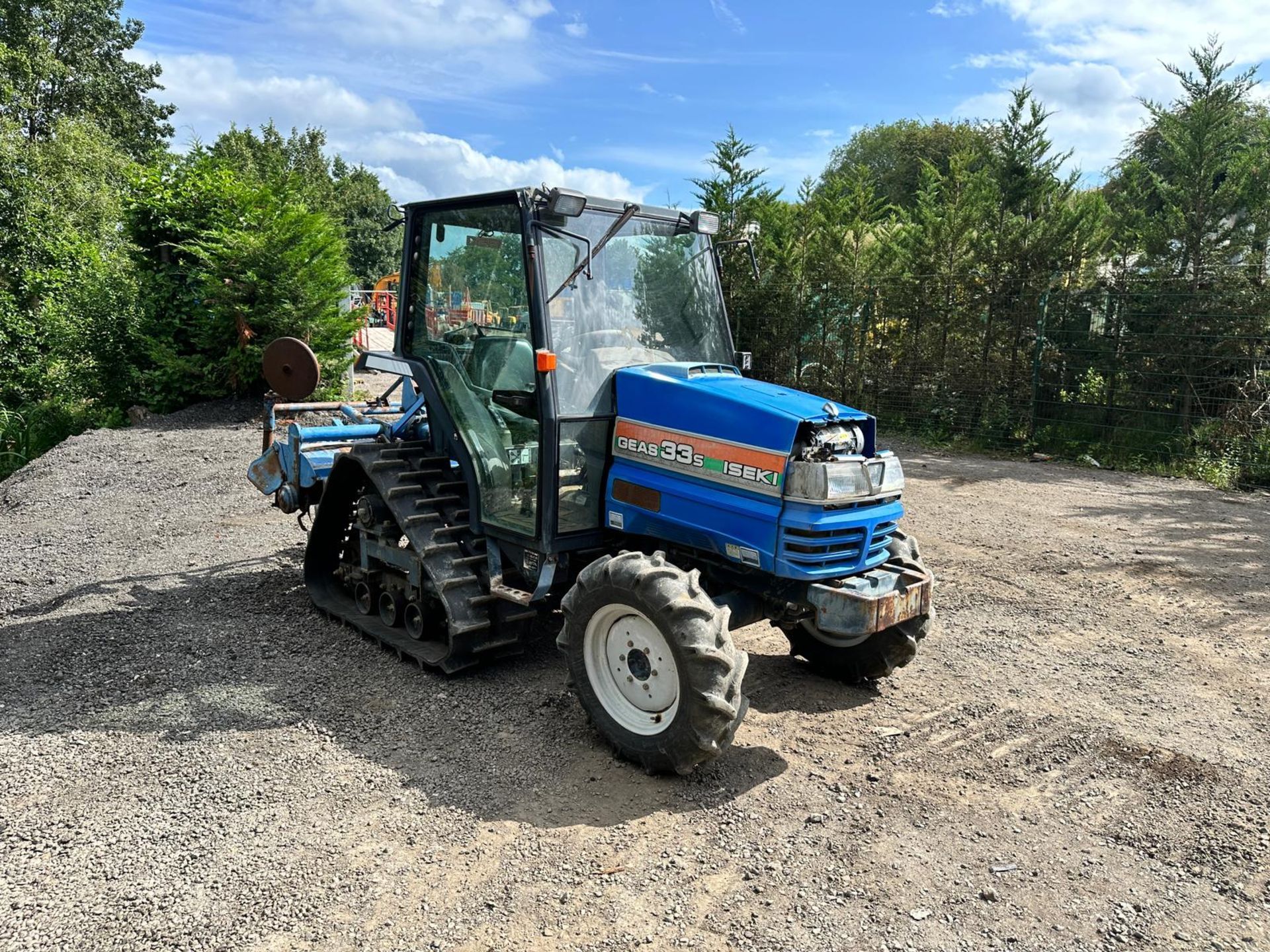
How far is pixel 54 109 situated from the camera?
105ft

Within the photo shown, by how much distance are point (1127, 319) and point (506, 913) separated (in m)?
12.0

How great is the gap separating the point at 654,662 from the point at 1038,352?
1068 centimetres

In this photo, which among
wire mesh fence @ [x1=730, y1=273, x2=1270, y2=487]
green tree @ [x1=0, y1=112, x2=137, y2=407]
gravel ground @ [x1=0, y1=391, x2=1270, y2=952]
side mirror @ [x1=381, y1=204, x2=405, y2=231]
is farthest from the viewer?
green tree @ [x1=0, y1=112, x2=137, y2=407]

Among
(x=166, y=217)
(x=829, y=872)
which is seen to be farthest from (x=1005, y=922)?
(x=166, y=217)

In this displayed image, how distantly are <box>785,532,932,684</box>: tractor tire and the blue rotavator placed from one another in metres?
0.02

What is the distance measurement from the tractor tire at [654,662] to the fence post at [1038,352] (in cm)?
1047

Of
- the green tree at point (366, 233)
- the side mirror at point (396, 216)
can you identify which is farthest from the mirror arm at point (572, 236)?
the green tree at point (366, 233)

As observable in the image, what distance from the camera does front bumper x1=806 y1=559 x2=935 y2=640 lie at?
13.2 feet

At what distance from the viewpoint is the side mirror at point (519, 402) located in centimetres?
460

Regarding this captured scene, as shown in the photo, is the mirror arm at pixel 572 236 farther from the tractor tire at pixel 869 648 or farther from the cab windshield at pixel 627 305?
the tractor tire at pixel 869 648

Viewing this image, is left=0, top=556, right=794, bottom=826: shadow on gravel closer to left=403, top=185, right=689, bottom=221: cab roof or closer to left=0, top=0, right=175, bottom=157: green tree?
left=403, top=185, right=689, bottom=221: cab roof

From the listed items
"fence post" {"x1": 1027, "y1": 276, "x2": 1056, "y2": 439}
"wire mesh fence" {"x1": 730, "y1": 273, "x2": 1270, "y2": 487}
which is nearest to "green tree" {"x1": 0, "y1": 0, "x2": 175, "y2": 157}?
"wire mesh fence" {"x1": 730, "y1": 273, "x2": 1270, "y2": 487}

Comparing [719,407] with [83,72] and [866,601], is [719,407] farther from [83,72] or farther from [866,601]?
[83,72]

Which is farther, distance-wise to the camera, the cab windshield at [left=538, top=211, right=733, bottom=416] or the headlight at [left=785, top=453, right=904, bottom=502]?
the cab windshield at [left=538, top=211, right=733, bottom=416]
